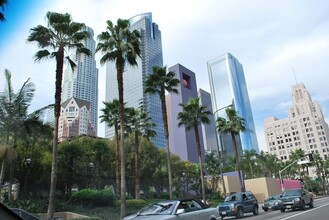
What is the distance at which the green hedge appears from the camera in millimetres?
27703

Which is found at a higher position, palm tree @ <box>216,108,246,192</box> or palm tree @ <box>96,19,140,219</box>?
palm tree @ <box>96,19,140,219</box>

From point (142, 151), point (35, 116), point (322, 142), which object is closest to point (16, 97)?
point (35, 116)

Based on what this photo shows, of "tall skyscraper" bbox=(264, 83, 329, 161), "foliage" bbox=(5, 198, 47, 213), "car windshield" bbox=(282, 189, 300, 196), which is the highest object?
"tall skyscraper" bbox=(264, 83, 329, 161)

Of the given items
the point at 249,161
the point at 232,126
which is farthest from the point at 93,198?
the point at 249,161

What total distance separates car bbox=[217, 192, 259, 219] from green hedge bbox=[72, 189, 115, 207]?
11445 millimetres

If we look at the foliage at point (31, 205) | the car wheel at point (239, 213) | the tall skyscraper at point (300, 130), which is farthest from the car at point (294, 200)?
the tall skyscraper at point (300, 130)

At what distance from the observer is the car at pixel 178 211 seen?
9.39 metres

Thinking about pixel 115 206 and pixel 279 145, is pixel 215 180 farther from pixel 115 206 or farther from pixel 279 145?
pixel 279 145

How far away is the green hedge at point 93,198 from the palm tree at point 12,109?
7.08m

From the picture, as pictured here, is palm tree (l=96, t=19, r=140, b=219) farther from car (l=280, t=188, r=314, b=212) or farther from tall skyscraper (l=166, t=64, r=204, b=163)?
tall skyscraper (l=166, t=64, r=204, b=163)

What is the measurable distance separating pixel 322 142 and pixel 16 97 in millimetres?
160225

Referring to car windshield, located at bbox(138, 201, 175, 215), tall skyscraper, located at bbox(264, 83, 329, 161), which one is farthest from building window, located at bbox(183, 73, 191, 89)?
car windshield, located at bbox(138, 201, 175, 215)

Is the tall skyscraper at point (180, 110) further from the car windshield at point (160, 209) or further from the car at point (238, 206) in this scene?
the car windshield at point (160, 209)

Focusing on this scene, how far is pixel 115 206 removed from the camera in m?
28.4
